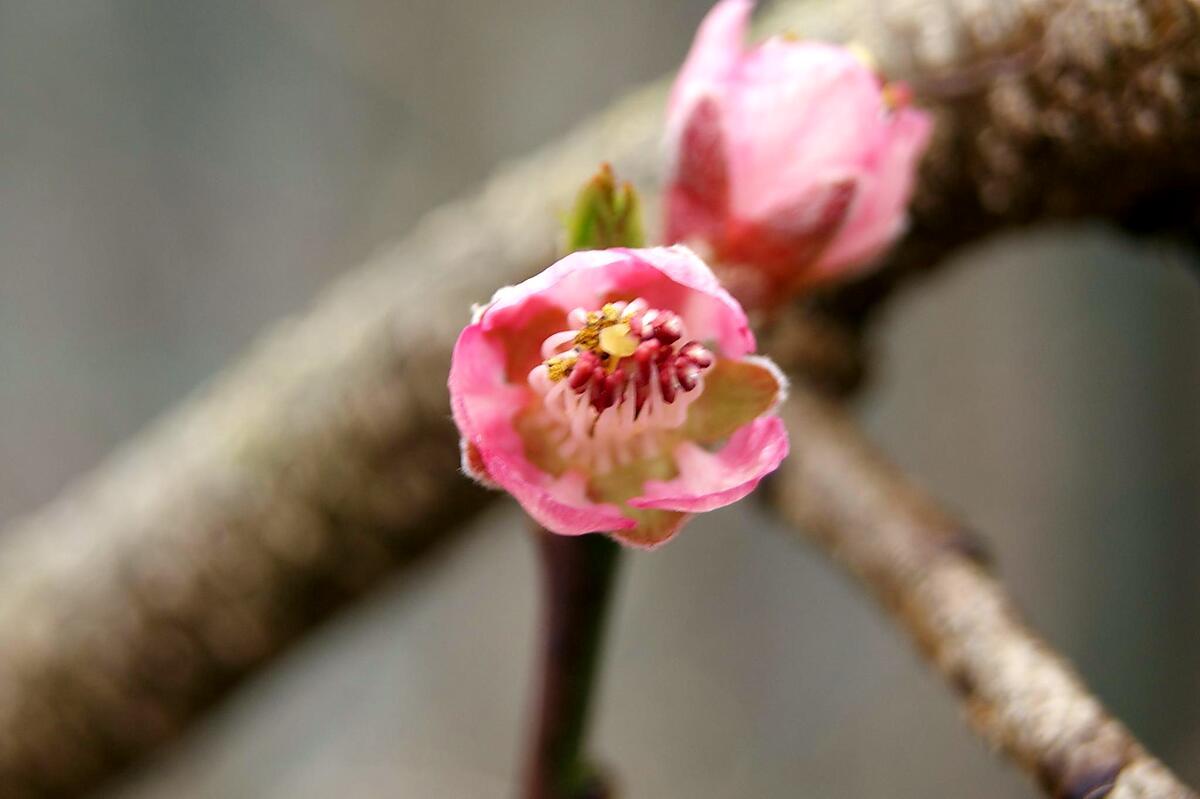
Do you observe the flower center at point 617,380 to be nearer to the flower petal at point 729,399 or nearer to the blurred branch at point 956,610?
the flower petal at point 729,399

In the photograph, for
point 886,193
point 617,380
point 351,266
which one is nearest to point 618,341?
point 617,380

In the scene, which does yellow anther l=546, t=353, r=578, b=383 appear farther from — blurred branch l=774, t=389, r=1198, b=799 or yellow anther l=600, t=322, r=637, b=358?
blurred branch l=774, t=389, r=1198, b=799

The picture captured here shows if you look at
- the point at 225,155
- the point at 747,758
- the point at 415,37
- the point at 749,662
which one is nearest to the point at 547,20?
the point at 415,37

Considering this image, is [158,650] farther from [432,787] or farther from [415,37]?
[415,37]

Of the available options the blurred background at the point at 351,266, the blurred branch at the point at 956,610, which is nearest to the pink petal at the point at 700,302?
the blurred branch at the point at 956,610

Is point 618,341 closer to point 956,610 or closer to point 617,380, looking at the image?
point 617,380

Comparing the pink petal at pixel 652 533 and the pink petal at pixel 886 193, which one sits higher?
the pink petal at pixel 652 533

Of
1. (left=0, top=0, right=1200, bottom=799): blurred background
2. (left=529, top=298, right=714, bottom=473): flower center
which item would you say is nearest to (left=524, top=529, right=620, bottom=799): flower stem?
(left=529, top=298, right=714, bottom=473): flower center
